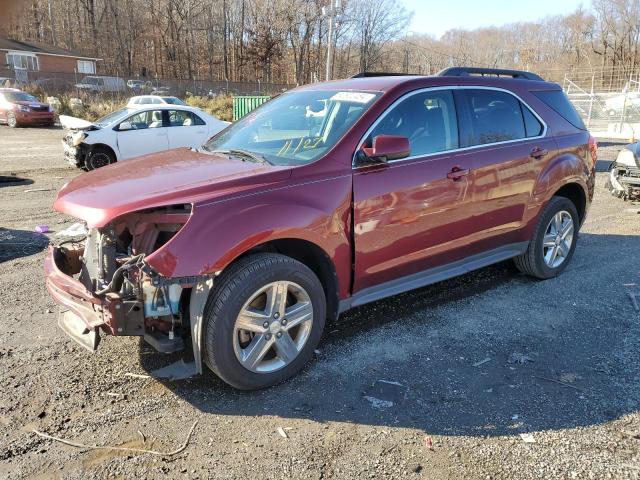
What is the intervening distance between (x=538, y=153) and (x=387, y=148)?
2098 mm

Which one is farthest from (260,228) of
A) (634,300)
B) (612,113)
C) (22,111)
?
(22,111)

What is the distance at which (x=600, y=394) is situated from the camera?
3.41 meters

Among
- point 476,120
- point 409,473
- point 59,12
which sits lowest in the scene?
point 409,473

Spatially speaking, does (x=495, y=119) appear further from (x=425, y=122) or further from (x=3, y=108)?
(x=3, y=108)

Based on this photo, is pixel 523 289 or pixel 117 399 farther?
pixel 523 289

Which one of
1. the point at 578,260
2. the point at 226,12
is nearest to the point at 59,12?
the point at 226,12

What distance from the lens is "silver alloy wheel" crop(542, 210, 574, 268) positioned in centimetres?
531

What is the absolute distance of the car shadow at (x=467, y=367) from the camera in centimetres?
319

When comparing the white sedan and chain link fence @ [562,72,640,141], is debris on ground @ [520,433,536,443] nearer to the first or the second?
the white sedan

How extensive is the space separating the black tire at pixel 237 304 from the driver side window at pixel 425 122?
1.18m

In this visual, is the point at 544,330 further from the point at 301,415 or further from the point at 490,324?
the point at 301,415

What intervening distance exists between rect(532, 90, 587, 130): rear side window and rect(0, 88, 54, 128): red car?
25977 mm

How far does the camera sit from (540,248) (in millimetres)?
5199

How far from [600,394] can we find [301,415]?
1933mm
